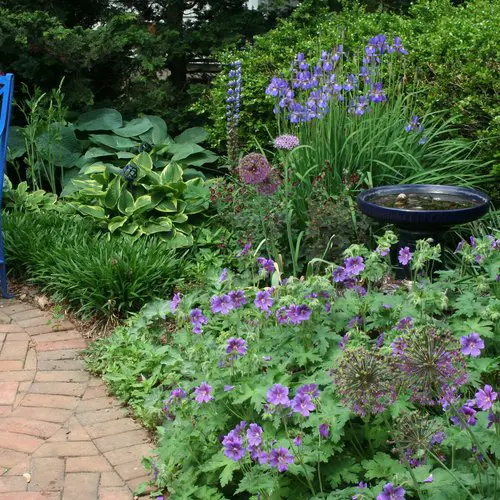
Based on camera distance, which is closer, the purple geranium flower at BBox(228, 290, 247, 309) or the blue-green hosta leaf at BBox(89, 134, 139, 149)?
the purple geranium flower at BBox(228, 290, 247, 309)

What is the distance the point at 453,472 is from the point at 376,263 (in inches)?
38.0

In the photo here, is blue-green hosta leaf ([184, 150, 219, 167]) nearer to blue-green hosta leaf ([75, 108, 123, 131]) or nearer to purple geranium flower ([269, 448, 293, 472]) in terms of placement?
blue-green hosta leaf ([75, 108, 123, 131])

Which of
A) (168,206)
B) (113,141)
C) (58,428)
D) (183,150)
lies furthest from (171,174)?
(58,428)

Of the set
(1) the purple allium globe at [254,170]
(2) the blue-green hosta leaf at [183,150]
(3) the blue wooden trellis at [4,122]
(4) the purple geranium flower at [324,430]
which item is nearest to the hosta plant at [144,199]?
(2) the blue-green hosta leaf at [183,150]

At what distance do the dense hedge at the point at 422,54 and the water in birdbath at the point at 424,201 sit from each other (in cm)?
58

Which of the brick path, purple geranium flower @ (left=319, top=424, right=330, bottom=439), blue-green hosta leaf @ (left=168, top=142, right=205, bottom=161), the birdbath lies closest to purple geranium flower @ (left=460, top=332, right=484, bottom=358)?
purple geranium flower @ (left=319, top=424, right=330, bottom=439)

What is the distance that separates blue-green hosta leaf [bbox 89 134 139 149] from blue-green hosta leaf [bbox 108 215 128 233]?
958 millimetres

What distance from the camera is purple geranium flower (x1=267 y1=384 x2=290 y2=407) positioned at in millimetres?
2357

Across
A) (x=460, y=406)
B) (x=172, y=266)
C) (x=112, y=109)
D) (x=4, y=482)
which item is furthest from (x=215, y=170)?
(x=460, y=406)

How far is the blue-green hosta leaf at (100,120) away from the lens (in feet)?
21.3

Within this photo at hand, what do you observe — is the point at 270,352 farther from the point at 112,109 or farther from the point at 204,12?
the point at 204,12

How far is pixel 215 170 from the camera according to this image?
6.29 m

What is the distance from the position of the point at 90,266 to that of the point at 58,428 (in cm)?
129

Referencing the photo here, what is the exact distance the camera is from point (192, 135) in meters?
6.69
